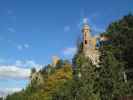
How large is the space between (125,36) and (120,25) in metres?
5.44

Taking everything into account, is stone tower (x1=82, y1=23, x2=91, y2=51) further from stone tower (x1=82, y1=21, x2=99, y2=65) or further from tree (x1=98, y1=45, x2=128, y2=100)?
tree (x1=98, y1=45, x2=128, y2=100)

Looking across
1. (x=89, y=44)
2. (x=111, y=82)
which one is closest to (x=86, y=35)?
(x=89, y=44)

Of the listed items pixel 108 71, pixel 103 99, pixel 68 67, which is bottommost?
pixel 103 99

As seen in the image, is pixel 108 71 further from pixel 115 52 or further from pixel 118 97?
pixel 115 52

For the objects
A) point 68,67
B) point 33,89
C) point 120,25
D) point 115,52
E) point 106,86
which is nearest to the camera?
point 106,86

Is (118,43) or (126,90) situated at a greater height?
(118,43)

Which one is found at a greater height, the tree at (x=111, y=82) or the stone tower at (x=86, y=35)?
the stone tower at (x=86, y=35)

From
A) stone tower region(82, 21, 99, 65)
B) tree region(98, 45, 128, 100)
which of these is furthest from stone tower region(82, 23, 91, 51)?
tree region(98, 45, 128, 100)

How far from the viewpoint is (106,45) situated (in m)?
86.7

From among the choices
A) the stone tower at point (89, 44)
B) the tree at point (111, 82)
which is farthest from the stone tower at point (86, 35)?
the tree at point (111, 82)

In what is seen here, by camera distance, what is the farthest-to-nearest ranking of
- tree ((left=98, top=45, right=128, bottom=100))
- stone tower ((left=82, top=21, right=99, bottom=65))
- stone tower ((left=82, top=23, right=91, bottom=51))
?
stone tower ((left=82, top=23, right=91, bottom=51)), stone tower ((left=82, top=21, right=99, bottom=65)), tree ((left=98, top=45, right=128, bottom=100))

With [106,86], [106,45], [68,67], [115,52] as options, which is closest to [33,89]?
[68,67]

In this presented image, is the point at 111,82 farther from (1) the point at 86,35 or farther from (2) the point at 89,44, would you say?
(1) the point at 86,35

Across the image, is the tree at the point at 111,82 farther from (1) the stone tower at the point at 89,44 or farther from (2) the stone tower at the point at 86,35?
(2) the stone tower at the point at 86,35
